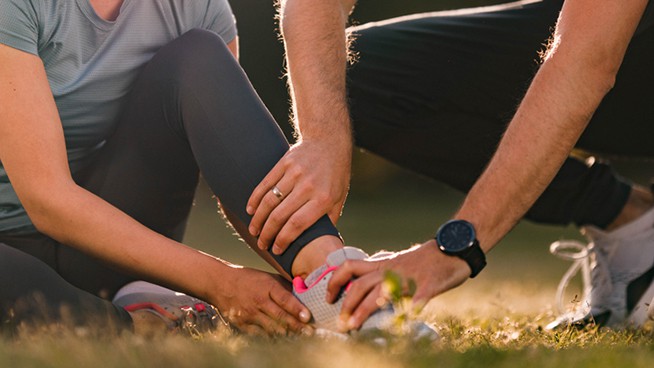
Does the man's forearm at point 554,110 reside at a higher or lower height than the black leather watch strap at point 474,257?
higher

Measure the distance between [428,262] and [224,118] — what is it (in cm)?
54

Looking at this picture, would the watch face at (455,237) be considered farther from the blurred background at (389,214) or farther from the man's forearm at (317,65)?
the blurred background at (389,214)

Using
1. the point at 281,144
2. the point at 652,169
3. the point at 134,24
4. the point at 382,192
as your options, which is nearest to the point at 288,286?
the point at 281,144

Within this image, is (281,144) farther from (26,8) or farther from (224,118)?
(26,8)

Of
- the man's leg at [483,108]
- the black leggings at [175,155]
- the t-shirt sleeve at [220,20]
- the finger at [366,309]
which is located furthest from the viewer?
the man's leg at [483,108]

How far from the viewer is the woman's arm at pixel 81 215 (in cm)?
191

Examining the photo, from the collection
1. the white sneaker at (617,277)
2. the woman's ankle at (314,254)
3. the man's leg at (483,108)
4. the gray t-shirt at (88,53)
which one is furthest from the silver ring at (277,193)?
the man's leg at (483,108)

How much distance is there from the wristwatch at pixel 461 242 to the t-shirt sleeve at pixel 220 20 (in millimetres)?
952

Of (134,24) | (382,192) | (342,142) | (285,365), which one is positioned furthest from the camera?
(382,192)

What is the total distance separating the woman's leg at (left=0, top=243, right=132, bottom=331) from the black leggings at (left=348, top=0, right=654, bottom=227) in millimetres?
1255

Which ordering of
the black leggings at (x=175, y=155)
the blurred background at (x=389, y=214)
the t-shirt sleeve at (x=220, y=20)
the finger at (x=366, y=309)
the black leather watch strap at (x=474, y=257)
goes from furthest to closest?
1. the blurred background at (x=389, y=214)
2. the t-shirt sleeve at (x=220, y=20)
3. the black leggings at (x=175, y=155)
4. the black leather watch strap at (x=474, y=257)
5. the finger at (x=366, y=309)

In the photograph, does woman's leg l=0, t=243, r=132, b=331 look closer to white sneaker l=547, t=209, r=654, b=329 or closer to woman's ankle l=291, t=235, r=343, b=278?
woman's ankle l=291, t=235, r=343, b=278

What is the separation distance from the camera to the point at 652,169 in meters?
11.1

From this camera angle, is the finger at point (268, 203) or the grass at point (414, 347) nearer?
the grass at point (414, 347)
